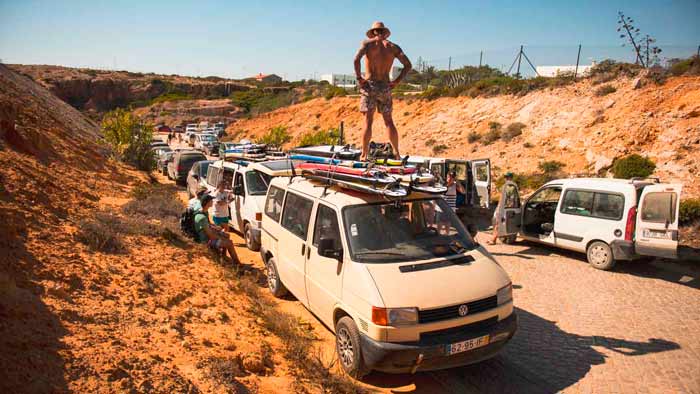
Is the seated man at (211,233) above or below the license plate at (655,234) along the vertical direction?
below

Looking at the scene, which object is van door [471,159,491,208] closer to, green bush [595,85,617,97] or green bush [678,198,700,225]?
green bush [678,198,700,225]

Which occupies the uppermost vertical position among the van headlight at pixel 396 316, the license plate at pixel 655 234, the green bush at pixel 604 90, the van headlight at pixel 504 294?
the green bush at pixel 604 90

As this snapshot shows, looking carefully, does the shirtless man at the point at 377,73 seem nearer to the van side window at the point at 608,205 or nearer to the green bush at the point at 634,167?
the van side window at the point at 608,205

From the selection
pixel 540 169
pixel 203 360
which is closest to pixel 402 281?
pixel 203 360

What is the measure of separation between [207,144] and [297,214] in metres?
31.8

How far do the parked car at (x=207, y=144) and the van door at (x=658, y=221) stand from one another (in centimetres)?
3073

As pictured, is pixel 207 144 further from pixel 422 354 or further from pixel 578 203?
pixel 422 354

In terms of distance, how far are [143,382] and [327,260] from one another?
2290mm

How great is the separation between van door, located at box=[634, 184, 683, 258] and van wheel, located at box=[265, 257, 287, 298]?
665 centimetres

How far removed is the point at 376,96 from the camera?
770 centimetres

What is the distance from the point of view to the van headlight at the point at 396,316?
13.9 ft

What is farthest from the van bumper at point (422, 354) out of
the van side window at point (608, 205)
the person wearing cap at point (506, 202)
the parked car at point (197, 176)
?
the parked car at point (197, 176)

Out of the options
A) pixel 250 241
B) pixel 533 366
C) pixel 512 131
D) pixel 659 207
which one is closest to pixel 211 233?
pixel 250 241

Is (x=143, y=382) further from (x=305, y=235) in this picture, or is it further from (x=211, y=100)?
(x=211, y=100)
